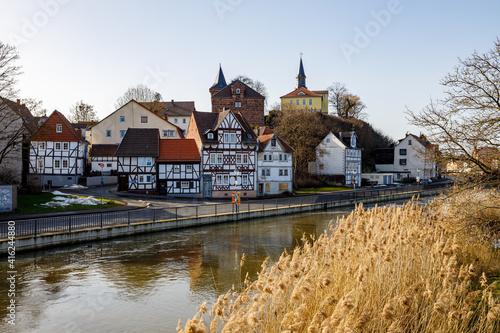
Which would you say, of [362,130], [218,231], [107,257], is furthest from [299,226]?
[362,130]

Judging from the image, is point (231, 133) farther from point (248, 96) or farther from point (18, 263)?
point (248, 96)

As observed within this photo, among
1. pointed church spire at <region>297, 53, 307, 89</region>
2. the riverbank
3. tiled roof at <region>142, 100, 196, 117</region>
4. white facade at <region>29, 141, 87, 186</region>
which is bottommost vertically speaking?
the riverbank

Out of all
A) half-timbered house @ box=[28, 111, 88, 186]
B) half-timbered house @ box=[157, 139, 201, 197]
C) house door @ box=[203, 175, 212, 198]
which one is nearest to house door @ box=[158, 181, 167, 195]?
half-timbered house @ box=[157, 139, 201, 197]

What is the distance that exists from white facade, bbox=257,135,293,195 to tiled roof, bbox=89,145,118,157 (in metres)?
22.3

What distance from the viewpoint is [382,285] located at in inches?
285

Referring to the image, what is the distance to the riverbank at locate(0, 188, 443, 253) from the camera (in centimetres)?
2055

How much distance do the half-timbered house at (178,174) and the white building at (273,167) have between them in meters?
8.06

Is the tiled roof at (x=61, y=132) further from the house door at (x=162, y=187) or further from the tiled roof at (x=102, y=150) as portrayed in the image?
the house door at (x=162, y=187)

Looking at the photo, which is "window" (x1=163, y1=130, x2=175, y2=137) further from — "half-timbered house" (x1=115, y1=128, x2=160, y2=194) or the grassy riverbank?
the grassy riverbank

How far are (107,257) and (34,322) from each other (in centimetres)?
765

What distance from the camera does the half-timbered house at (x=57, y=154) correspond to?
1982 inches

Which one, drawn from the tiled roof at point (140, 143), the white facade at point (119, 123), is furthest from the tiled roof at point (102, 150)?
the tiled roof at point (140, 143)

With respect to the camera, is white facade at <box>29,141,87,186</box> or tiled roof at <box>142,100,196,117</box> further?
tiled roof at <box>142,100,196,117</box>

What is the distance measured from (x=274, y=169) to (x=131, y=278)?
34805mm
